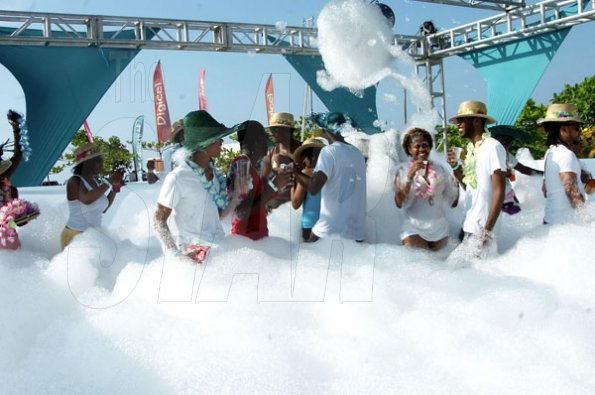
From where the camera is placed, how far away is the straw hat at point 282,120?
3040 mm

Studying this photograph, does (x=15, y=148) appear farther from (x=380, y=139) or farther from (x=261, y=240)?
(x=380, y=139)

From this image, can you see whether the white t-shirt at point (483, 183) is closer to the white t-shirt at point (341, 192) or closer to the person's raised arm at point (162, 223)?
the white t-shirt at point (341, 192)

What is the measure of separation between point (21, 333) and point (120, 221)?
5.64ft

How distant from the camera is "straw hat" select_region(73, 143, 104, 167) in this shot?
9.20 feet

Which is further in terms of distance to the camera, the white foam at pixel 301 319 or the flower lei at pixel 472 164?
the flower lei at pixel 472 164

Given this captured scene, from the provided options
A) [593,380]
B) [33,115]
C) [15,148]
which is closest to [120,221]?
[15,148]

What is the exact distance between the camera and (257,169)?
2.71 metres

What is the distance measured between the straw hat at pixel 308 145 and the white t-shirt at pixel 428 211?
1.52 feet

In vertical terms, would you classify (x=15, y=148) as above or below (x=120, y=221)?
above

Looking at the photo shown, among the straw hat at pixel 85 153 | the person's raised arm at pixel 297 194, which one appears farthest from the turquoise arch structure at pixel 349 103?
the straw hat at pixel 85 153

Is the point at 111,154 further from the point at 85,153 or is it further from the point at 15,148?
the point at 15,148

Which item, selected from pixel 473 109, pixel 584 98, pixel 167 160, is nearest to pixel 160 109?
pixel 167 160

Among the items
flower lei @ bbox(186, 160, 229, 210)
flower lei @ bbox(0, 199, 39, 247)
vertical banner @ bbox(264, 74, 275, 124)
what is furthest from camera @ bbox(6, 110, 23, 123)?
vertical banner @ bbox(264, 74, 275, 124)

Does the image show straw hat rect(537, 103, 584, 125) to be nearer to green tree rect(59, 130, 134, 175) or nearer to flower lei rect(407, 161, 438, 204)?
flower lei rect(407, 161, 438, 204)
